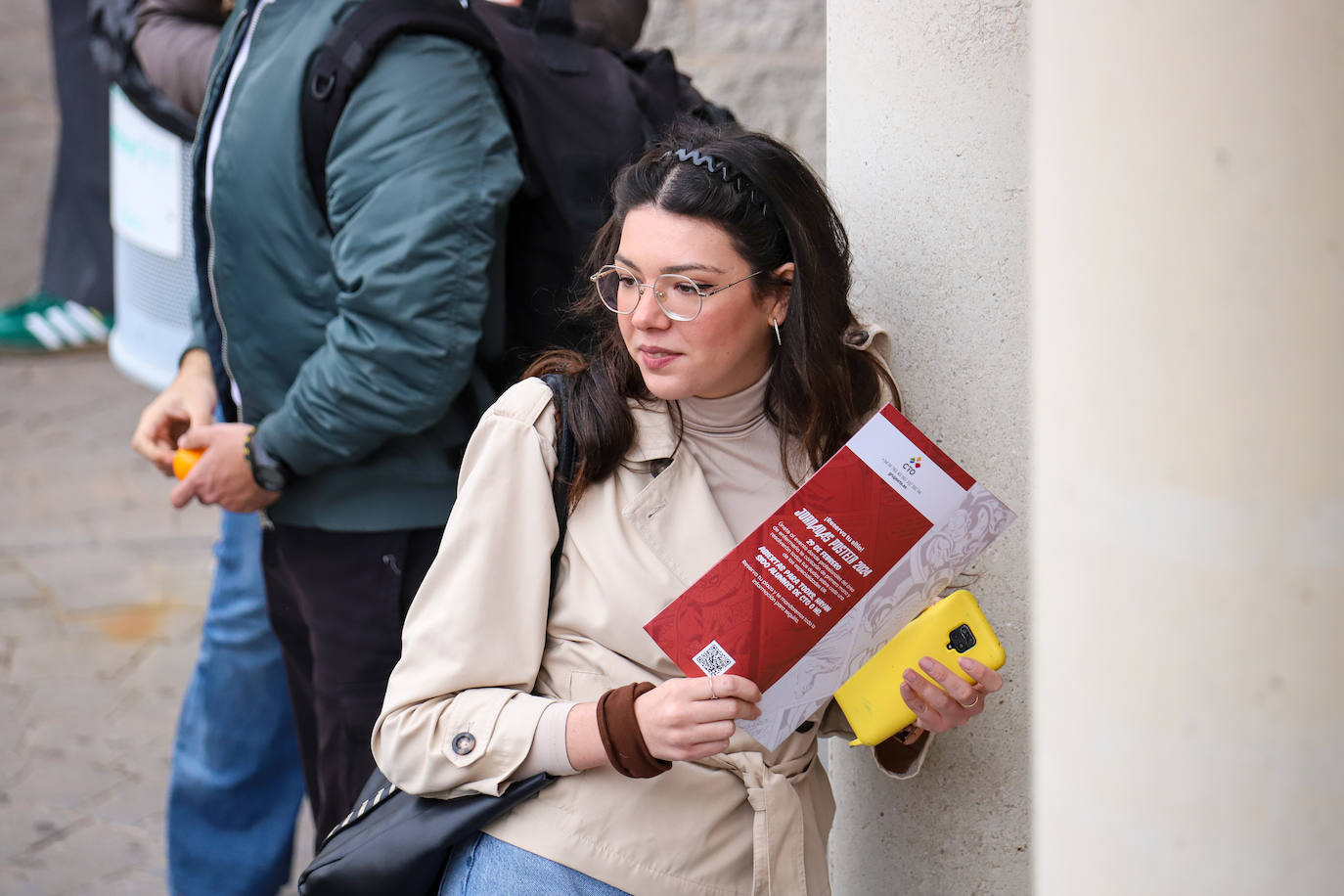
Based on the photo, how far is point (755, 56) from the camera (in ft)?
13.1

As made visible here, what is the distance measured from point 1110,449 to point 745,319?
76 cm

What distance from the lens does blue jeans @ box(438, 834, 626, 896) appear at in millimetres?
1465

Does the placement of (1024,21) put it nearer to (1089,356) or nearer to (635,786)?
(1089,356)

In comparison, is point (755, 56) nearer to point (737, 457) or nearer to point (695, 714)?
point (737, 457)

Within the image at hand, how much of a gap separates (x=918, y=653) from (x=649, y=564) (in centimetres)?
32

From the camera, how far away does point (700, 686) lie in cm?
136

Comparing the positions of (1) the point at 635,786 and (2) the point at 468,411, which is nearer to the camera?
(1) the point at 635,786

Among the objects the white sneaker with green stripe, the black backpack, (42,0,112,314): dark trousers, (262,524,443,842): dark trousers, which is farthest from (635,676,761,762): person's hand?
the white sneaker with green stripe

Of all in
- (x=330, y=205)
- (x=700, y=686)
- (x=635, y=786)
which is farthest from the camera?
(x=330, y=205)

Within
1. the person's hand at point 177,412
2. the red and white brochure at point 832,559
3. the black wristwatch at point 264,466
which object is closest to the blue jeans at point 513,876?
the red and white brochure at point 832,559

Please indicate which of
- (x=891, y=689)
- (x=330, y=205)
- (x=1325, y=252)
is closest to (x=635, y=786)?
(x=891, y=689)

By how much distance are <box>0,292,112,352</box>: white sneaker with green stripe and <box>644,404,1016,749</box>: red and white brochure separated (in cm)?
543

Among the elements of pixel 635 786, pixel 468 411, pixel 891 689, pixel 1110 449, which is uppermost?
pixel 1110 449

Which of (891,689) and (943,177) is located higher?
(943,177)
